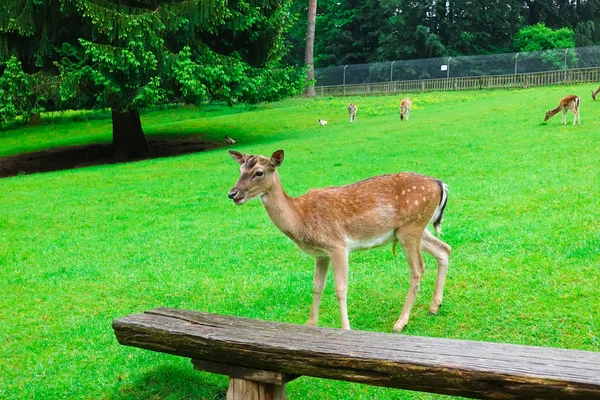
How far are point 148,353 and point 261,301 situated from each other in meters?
1.48

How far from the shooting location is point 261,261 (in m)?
→ 9.20

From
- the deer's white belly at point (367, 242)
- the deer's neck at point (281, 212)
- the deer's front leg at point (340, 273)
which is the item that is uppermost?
the deer's neck at point (281, 212)

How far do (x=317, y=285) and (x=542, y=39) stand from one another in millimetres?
51768

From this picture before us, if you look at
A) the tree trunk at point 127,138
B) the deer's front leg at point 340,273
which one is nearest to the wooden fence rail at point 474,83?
the tree trunk at point 127,138

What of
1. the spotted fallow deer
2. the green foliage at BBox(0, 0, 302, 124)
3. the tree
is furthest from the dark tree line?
the spotted fallow deer

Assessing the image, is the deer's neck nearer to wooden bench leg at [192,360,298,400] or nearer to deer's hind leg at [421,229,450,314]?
deer's hind leg at [421,229,450,314]

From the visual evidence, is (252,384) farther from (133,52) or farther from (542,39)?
(542,39)

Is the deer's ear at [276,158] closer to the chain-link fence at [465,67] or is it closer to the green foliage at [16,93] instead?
the green foliage at [16,93]

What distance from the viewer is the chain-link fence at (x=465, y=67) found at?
141 feet

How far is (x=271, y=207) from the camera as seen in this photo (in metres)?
6.35

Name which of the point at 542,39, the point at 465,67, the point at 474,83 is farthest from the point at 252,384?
the point at 542,39

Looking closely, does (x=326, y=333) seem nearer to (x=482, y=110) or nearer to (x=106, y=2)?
(x=106, y=2)

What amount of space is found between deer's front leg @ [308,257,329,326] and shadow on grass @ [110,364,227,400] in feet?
4.13

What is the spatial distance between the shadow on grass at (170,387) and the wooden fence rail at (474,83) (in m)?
38.8
